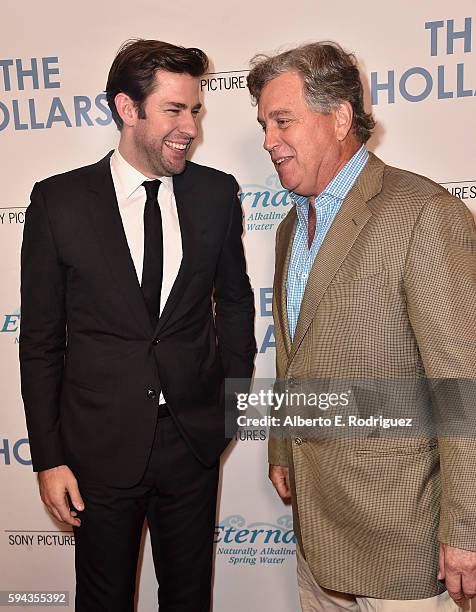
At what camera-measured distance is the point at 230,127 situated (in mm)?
2338

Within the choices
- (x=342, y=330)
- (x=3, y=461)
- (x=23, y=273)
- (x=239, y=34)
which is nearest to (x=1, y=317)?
(x=3, y=461)

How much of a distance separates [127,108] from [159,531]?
1.31m

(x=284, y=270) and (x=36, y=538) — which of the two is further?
(x=36, y=538)

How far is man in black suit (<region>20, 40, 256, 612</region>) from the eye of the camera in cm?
178

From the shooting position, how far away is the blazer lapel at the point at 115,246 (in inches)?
69.5

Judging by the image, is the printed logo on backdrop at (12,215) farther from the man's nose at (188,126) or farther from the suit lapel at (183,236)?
the man's nose at (188,126)

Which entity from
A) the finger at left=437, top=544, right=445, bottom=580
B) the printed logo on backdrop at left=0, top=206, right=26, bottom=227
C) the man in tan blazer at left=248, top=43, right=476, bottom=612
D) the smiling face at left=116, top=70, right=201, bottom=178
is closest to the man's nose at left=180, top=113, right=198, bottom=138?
the smiling face at left=116, top=70, right=201, bottom=178

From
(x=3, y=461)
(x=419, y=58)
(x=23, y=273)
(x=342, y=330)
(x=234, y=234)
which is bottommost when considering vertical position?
(x=3, y=461)

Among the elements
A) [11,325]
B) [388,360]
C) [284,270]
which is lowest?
[388,360]

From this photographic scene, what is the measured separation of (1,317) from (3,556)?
3.42 ft

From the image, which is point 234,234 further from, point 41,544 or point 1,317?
point 41,544

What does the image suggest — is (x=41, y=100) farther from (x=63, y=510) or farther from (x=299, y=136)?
(x=63, y=510)

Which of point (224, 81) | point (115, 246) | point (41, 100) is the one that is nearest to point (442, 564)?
point (115, 246)

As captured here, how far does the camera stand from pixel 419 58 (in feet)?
7.22
